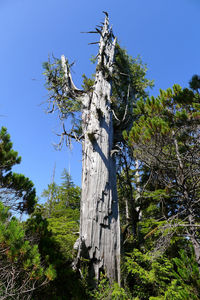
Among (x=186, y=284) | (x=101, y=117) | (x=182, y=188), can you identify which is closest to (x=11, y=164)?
(x=101, y=117)

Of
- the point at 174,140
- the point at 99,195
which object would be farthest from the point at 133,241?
the point at 174,140

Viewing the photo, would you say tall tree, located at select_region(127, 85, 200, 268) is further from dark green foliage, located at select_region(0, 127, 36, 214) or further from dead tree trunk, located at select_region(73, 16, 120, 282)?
dark green foliage, located at select_region(0, 127, 36, 214)

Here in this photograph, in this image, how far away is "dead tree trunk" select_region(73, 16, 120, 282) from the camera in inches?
132

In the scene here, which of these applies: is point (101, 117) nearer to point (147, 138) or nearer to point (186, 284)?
point (147, 138)

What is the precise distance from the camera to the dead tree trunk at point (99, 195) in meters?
3.36

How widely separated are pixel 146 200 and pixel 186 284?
→ 17.2 feet

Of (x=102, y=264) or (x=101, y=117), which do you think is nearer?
(x=102, y=264)

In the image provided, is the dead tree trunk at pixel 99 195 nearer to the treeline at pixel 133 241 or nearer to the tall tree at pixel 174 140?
the treeline at pixel 133 241

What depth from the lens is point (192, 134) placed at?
16.3ft

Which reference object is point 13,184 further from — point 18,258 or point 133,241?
point 133,241

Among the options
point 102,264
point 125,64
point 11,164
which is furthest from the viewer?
point 125,64

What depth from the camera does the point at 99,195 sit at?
394cm

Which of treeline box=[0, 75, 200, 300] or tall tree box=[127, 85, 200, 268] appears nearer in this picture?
treeline box=[0, 75, 200, 300]

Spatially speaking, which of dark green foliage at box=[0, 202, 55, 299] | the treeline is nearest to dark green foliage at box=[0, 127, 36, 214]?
the treeline
